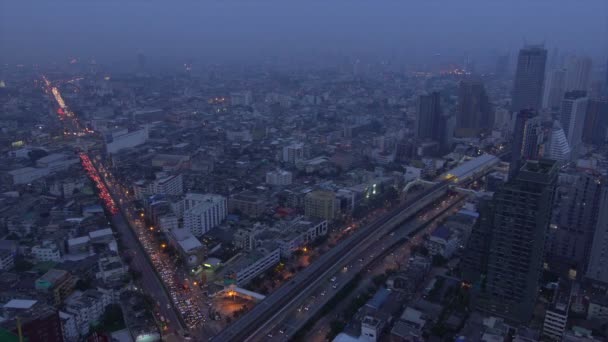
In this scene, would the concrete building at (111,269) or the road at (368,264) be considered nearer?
the road at (368,264)

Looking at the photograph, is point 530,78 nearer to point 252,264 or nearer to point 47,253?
point 252,264

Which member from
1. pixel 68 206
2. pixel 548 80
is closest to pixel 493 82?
pixel 548 80

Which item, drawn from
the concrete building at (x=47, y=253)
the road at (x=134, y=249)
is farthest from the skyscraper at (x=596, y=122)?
the concrete building at (x=47, y=253)

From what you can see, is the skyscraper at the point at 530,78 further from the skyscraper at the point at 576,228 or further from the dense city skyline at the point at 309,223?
the skyscraper at the point at 576,228

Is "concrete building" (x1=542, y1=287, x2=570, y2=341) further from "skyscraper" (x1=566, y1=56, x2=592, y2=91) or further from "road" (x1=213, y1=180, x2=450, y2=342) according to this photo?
"skyscraper" (x1=566, y1=56, x2=592, y2=91)

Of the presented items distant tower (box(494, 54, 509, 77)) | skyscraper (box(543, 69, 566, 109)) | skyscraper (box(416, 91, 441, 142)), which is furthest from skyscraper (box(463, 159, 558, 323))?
distant tower (box(494, 54, 509, 77))

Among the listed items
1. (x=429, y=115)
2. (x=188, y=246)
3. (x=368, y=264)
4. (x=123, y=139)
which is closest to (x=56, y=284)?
(x=188, y=246)
